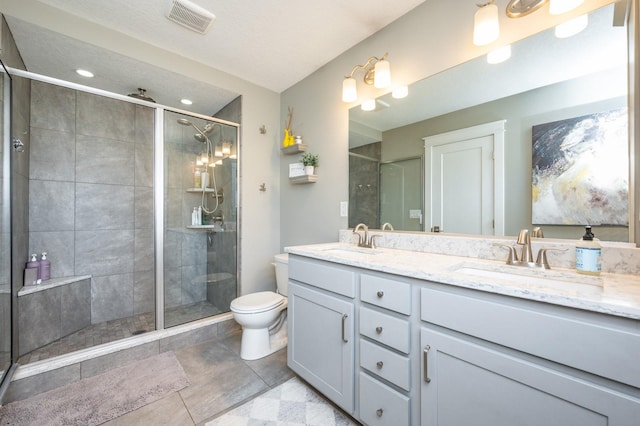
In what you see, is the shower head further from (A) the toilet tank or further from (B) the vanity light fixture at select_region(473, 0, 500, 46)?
(B) the vanity light fixture at select_region(473, 0, 500, 46)

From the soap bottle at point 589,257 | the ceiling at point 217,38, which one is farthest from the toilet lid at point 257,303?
the ceiling at point 217,38

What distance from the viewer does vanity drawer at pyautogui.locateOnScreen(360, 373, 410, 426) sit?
109 cm

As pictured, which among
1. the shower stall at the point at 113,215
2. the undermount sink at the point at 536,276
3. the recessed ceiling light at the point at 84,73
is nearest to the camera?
the undermount sink at the point at 536,276

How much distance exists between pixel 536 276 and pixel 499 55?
3.76ft

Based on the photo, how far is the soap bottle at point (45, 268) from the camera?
2.20 metres

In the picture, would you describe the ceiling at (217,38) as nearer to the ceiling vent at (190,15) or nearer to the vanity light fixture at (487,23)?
the ceiling vent at (190,15)

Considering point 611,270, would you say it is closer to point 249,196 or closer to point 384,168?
point 384,168

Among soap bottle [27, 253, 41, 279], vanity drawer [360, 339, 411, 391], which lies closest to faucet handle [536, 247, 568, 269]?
vanity drawer [360, 339, 411, 391]

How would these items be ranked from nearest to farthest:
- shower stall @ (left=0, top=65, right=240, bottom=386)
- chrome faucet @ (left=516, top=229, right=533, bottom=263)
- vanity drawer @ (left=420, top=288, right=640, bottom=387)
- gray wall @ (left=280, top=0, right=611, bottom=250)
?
vanity drawer @ (left=420, top=288, right=640, bottom=387) → chrome faucet @ (left=516, top=229, right=533, bottom=263) → gray wall @ (left=280, top=0, right=611, bottom=250) → shower stall @ (left=0, top=65, right=240, bottom=386)

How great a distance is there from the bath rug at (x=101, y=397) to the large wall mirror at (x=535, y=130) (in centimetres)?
192

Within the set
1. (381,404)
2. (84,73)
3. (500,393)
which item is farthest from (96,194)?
(500,393)

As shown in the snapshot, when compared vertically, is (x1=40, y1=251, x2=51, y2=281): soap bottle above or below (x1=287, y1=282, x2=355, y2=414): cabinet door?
above

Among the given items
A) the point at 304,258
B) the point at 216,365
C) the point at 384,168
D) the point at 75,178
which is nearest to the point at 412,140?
the point at 384,168

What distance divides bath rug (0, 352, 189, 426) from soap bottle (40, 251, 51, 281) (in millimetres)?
1078
